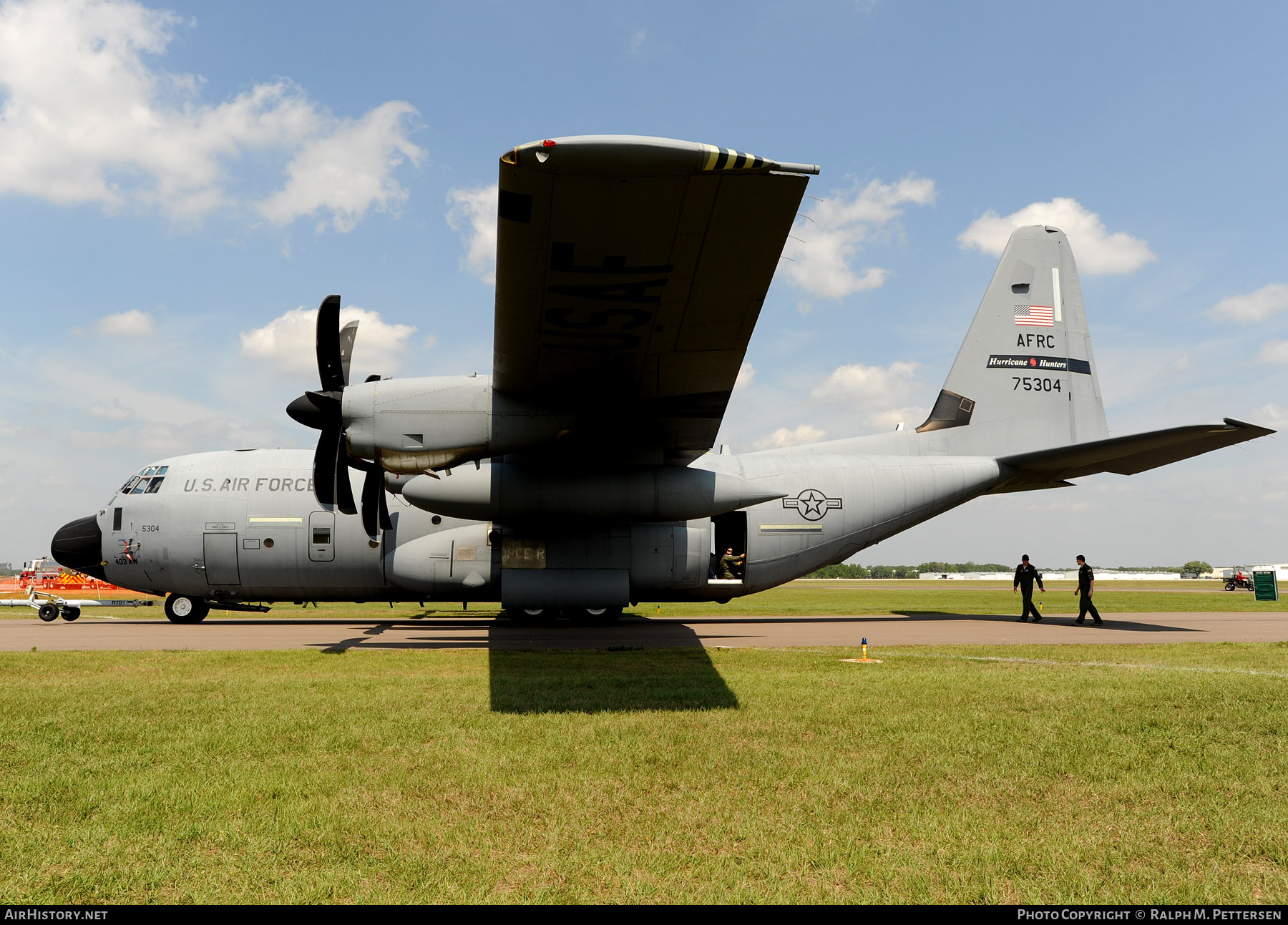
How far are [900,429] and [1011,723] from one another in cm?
1328

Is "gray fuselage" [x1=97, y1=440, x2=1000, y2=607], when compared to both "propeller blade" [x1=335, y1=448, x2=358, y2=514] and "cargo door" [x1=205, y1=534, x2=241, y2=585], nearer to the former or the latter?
"cargo door" [x1=205, y1=534, x2=241, y2=585]

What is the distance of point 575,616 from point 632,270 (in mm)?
12213

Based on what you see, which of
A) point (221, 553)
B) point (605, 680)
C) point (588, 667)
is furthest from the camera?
point (221, 553)

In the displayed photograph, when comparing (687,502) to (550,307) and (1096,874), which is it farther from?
(1096,874)

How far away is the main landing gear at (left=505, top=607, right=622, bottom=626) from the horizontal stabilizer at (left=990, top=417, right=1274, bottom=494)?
1022cm

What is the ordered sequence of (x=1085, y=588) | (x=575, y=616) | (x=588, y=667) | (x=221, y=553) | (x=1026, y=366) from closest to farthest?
(x=588, y=667) < (x=221, y=553) < (x=575, y=616) < (x=1085, y=588) < (x=1026, y=366)

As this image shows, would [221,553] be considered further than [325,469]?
Yes

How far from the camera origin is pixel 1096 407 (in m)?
19.5

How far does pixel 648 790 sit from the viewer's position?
16.4 feet

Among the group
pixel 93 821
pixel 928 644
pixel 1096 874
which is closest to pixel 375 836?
pixel 93 821

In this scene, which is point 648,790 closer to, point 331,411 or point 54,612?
point 331,411

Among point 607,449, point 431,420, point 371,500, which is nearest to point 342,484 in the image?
point 371,500

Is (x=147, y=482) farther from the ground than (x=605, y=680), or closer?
farther from the ground

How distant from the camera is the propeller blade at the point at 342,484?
1249 centimetres
